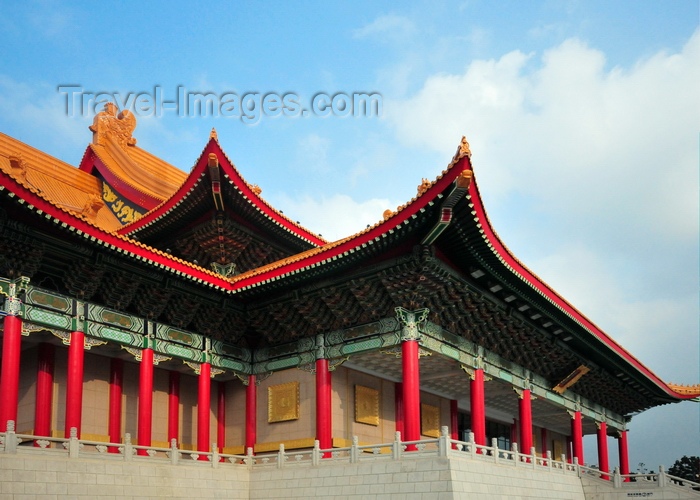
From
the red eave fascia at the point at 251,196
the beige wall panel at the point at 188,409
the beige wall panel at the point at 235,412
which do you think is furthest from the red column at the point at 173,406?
the red eave fascia at the point at 251,196

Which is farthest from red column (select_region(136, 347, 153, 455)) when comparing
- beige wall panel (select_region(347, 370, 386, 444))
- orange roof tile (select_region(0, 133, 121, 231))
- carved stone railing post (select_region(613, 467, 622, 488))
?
carved stone railing post (select_region(613, 467, 622, 488))

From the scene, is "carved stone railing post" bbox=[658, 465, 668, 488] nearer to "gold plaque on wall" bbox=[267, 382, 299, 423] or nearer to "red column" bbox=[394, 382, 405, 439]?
"red column" bbox=[394, 382, 405, 439]

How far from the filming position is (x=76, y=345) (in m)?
16.4

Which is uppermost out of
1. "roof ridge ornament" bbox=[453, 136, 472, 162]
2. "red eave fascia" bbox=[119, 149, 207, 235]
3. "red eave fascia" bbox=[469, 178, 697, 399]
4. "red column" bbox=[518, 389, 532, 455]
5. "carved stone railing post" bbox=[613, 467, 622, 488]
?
"red eave fascia" bbox=[119, 149, 207, 235]

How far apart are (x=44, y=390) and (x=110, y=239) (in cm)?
388

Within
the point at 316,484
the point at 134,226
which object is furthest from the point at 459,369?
the point at 134,226

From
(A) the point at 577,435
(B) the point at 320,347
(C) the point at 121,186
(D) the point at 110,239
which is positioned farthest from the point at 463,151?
(A) the point at 577,435

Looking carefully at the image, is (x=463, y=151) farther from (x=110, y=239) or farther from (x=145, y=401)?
(x=145, y=401)

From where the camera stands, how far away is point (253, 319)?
20.3 metres

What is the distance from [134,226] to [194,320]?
13.1 ft

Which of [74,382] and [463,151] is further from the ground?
[463,151]

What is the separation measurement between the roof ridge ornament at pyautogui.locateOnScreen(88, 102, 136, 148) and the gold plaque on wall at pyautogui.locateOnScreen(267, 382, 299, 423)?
1254 centimetres

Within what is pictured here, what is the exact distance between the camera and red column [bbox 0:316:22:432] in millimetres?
14828

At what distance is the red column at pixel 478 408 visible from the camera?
62.2ft
